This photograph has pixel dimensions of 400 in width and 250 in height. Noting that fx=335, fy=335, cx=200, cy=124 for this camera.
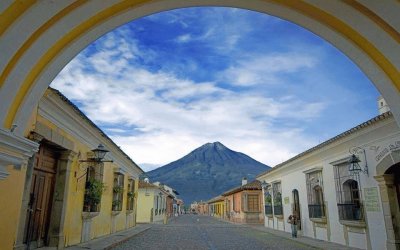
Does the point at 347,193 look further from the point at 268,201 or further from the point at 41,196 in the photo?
the point at 268,201

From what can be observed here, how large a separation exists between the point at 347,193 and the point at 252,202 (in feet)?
60.2

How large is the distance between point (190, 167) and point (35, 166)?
166735 mm

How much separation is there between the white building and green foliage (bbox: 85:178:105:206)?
8118mm

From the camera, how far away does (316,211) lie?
13.9 m

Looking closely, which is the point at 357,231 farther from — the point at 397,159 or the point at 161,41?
the point at 161,41

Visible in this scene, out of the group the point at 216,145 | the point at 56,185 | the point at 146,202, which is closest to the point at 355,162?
the point at 56,185

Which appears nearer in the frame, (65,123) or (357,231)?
(65,123)

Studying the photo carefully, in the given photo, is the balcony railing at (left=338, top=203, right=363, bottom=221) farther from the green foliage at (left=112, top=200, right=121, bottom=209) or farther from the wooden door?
the green foliage at (left=112, top=200, right=121, bottom=209)

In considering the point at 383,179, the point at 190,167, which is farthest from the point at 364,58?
the point at 190,167

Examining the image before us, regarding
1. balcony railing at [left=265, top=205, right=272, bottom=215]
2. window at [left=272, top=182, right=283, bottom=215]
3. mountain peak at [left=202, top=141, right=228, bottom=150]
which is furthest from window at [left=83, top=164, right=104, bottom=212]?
mountain peak at [left=202, top=141, right=228, bottom=150]

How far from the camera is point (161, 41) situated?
5.54m

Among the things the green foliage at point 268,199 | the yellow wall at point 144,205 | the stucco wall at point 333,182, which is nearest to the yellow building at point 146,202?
the yellow wall at point 144,205

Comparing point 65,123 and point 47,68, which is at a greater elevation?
point 65,123

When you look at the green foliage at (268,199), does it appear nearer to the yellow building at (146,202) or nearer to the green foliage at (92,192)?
the yellow building at (146,202)
